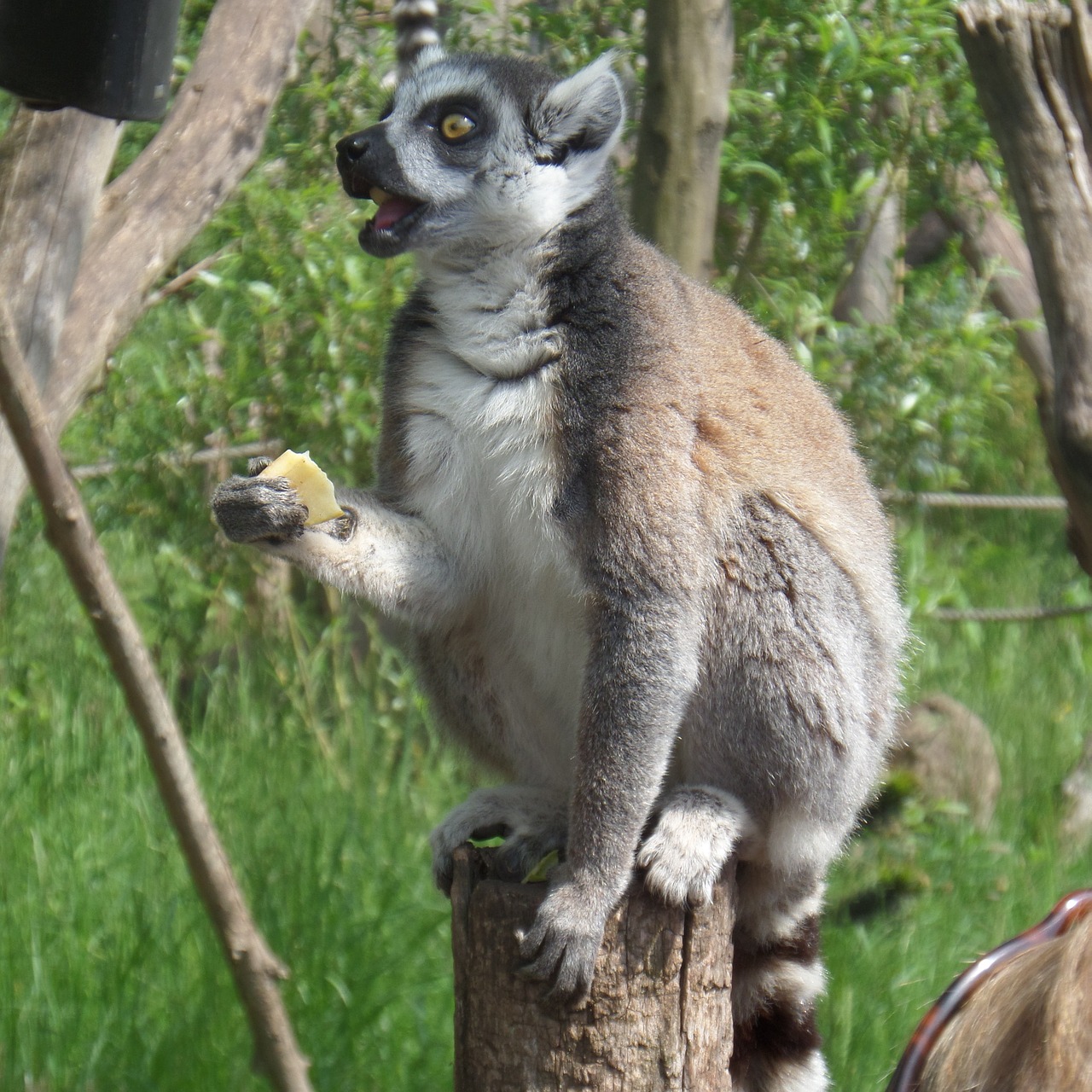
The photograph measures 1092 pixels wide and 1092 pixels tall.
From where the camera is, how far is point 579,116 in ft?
8.84

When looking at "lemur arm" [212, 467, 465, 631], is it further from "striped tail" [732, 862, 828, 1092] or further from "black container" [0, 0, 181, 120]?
"striped tail" [732, 862, 828, 1092]

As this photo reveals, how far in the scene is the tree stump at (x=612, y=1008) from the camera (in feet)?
6.97

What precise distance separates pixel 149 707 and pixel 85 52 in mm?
1075

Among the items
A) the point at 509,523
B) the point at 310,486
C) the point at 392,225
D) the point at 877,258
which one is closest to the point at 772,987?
the point at 509,523

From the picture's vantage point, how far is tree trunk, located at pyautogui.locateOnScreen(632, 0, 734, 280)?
357 cm

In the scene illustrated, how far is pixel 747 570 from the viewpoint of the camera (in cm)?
247

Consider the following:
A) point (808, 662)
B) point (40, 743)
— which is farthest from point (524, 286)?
point (40, 743)

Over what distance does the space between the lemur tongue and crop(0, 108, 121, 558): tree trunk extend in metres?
0.88

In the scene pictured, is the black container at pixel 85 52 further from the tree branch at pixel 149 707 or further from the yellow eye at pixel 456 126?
the yellow eye at pixel 456 126

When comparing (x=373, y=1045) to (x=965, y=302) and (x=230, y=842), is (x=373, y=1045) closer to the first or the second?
(x=230, y=842)

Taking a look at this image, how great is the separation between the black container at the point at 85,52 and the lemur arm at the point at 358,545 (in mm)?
700

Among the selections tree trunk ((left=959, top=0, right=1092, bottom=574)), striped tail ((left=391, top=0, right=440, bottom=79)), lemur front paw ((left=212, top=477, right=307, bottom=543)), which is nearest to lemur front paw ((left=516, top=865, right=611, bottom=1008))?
lemur front paw ((left=212, top=477, right=307, bottom=543))

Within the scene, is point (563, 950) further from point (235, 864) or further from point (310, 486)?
point (235, 864)

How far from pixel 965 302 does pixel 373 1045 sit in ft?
10.6
